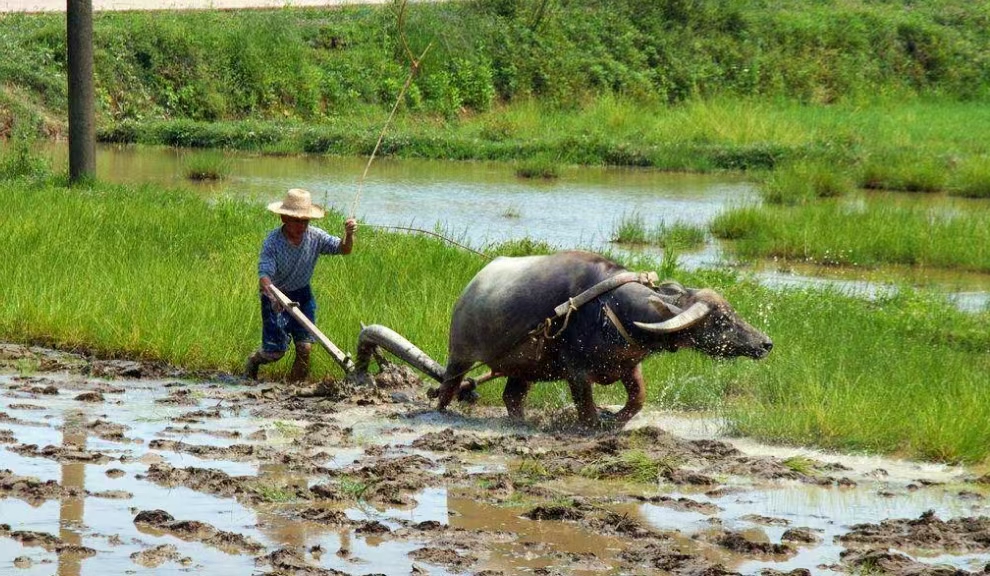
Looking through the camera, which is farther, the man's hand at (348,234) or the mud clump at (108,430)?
the man's hand at (348,234)

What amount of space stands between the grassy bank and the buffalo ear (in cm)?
79

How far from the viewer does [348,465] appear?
6176 mm

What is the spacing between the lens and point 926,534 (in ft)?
17.4

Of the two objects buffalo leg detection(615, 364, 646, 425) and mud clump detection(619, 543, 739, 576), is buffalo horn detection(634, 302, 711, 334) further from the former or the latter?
mud clump detection(619, 543, 739, 576)

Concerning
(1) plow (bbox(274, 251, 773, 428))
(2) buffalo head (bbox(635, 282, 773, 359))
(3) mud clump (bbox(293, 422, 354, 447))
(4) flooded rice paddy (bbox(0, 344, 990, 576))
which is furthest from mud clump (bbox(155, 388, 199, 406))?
(2) buffalo head (bbox(635, 282, 773, 359))

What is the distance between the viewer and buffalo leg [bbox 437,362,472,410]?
7.13 meters

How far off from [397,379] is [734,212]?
25.2 ft

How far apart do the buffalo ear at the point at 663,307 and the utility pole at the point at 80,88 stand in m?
9.00

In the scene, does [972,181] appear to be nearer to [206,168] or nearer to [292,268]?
[206,168]

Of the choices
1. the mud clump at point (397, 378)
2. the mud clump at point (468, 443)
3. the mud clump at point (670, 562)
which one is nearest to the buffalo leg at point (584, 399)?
the mud clump at point (468, 443)

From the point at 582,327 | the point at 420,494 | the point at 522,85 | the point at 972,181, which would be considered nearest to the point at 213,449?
the point at 420,494

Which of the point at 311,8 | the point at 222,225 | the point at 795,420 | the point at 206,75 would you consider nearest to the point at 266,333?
the point at 795,420

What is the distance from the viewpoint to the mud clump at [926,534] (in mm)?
5238

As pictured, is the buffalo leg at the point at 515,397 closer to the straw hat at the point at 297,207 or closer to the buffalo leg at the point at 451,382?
the buffalo leg at the point at 451,382
